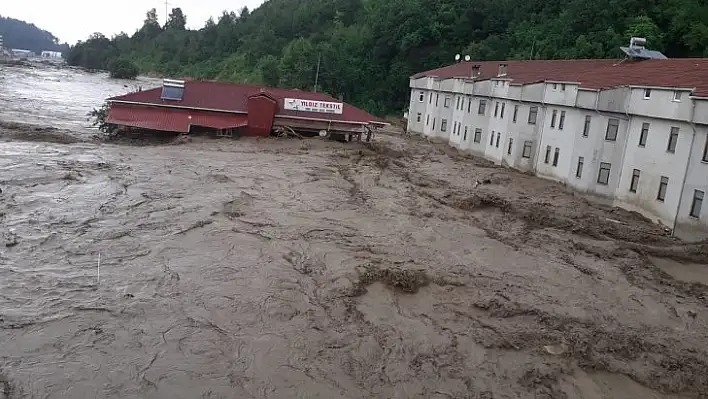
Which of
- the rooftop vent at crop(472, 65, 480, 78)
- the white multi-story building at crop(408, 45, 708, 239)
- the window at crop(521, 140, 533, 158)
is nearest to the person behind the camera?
the white multi-story building at crop(408, 45, 708, 239)

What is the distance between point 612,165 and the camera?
27953mm

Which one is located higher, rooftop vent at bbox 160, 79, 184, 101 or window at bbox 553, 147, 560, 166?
rooftop vent at bbox 160, 79, 184, 101

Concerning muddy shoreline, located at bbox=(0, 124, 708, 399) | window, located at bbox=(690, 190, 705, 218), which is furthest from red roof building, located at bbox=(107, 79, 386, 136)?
window, located at bbox=(690, 190, 705, 218)

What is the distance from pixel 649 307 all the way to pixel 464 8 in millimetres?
67814

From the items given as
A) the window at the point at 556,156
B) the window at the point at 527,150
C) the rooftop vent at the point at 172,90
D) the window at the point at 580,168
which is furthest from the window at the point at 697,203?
the rooftop vent at the point at 172,90

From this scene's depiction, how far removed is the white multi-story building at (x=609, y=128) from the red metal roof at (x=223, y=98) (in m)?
9.70

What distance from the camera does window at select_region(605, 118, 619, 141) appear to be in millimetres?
28000

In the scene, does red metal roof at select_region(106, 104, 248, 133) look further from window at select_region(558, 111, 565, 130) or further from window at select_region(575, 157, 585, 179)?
window at select_region(575, 157, 585, 179)

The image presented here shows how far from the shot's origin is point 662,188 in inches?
956

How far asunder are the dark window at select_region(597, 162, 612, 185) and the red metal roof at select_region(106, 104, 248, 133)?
2247 centimetres

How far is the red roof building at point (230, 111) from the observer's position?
39.0 meters

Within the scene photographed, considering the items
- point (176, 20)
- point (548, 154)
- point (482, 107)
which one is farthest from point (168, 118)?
point (176, 20)

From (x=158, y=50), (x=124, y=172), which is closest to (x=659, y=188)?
(x=124, y=172)

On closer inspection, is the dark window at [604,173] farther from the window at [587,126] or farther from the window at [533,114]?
the window at [533,114]
